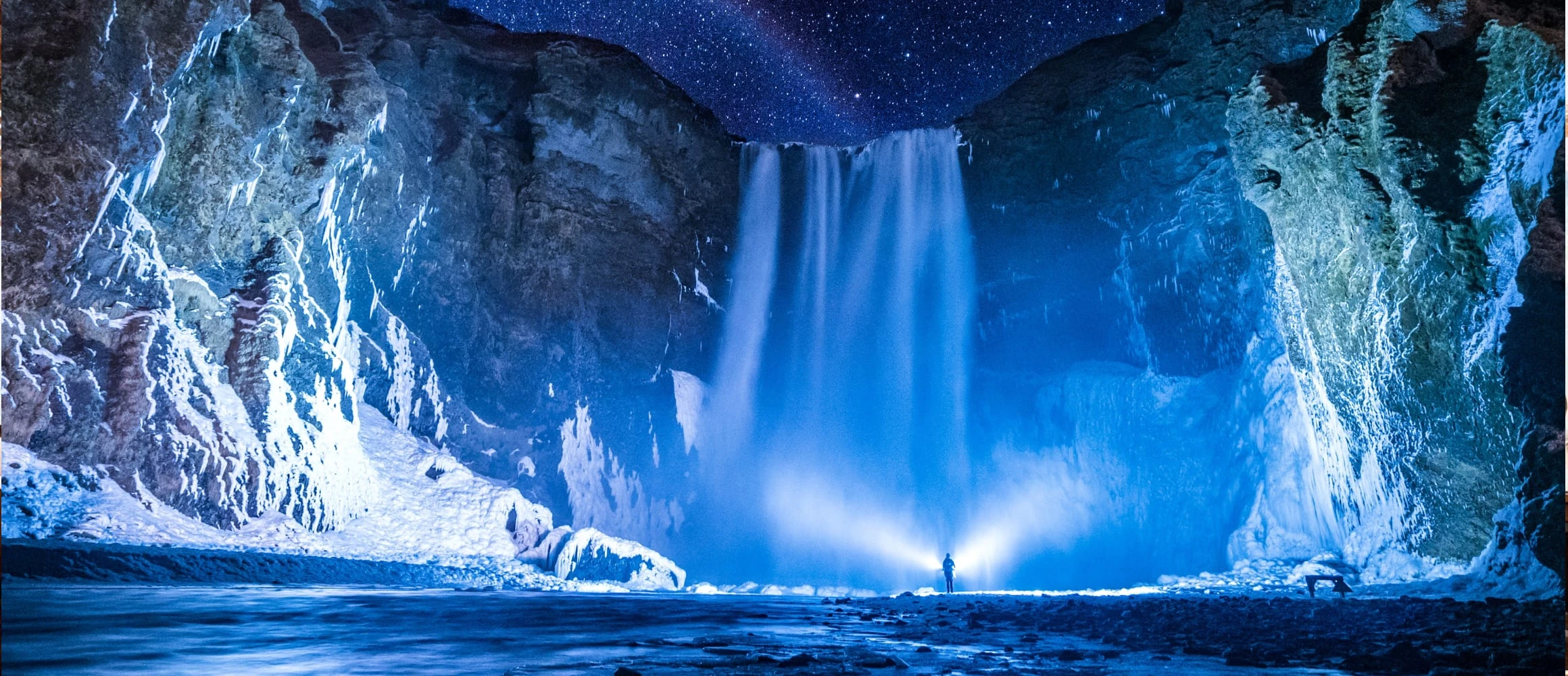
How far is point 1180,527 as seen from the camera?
25219 mm

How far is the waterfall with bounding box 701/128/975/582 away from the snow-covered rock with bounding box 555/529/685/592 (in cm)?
570

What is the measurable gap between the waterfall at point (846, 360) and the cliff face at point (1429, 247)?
12487 mm

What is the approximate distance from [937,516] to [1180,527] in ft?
24.4

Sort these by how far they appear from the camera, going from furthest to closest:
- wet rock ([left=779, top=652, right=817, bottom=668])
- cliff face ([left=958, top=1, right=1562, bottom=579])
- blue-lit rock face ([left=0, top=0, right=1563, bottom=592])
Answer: blue-lit rock face ([left=0, top=0, right=1563, bottom=592]), cliff face ([left=958, top=1, right=1562, bottom=579]), wet rock ([left=779, top=652, right=817, bottom=668])

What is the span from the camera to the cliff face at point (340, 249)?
13.7 metres

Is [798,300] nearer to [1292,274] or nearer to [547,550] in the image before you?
[547,550]

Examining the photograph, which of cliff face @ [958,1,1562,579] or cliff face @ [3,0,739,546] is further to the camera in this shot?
cliff face @ [3,0,739,546]

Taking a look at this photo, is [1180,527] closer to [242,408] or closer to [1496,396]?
[1496,396]

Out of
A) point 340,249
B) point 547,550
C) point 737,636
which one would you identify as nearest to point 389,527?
point 547,550

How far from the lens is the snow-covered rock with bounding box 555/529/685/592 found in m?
20.9

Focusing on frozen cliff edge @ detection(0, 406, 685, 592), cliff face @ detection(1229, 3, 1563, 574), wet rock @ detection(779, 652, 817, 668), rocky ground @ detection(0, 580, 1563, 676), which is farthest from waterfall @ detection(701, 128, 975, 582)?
wet rock @ detection(779, 652, 817, 668)

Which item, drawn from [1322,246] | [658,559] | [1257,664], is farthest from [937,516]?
[1257,664]

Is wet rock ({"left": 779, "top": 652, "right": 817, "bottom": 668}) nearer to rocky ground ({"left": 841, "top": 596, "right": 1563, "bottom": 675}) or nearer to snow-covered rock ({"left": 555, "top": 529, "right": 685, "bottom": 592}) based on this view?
rocky ground ({"left": 841, "top": 596, "right": 1563, "bottom": 675})

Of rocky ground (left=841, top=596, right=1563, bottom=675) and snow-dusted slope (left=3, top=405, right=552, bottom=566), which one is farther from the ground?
snow-dusted slope (left=3, top=405, right=552, bottom=566)
